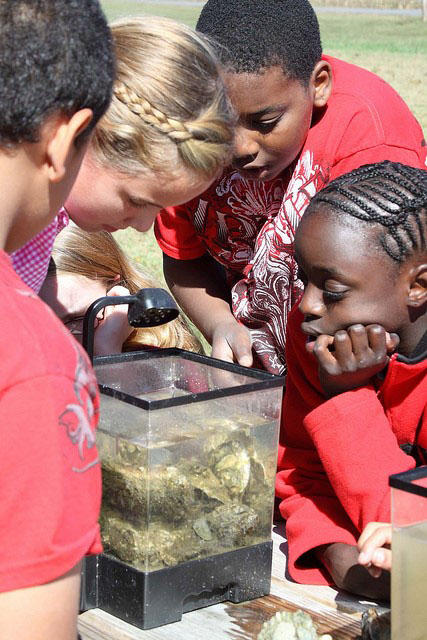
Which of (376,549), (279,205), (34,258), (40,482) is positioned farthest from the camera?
(279,205)

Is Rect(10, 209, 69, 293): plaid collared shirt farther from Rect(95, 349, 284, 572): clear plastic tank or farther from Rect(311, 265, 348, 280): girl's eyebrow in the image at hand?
Rect(311, 265, 348, 280): girl's eyebrow


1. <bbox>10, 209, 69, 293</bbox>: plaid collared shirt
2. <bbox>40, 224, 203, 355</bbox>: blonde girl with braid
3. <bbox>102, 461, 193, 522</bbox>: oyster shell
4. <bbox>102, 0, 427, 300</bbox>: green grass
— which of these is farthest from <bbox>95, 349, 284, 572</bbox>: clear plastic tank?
<bbox>102, 0, 427, 300</bbox>: green grass

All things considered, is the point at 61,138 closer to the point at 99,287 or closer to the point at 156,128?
the point at 156,128

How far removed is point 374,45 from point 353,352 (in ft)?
51.1

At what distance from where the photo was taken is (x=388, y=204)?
2.02m

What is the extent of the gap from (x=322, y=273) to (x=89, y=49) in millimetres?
909

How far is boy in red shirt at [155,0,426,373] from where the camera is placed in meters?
2.28

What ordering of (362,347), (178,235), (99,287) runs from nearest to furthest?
(362,347), (99,287), (178,235)

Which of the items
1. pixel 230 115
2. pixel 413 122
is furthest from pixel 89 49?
pixel 413 122

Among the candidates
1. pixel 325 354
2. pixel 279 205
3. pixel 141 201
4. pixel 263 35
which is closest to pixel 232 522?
pixel 325 354

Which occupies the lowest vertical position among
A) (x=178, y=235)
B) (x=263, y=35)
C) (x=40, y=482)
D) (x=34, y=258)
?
(x=178, y=235)

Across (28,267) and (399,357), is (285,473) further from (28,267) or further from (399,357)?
(28,267)

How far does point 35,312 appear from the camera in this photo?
3.68 feet

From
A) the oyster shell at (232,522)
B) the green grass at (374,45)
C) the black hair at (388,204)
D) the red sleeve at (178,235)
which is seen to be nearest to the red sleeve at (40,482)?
the oyster shell at (232,522)
